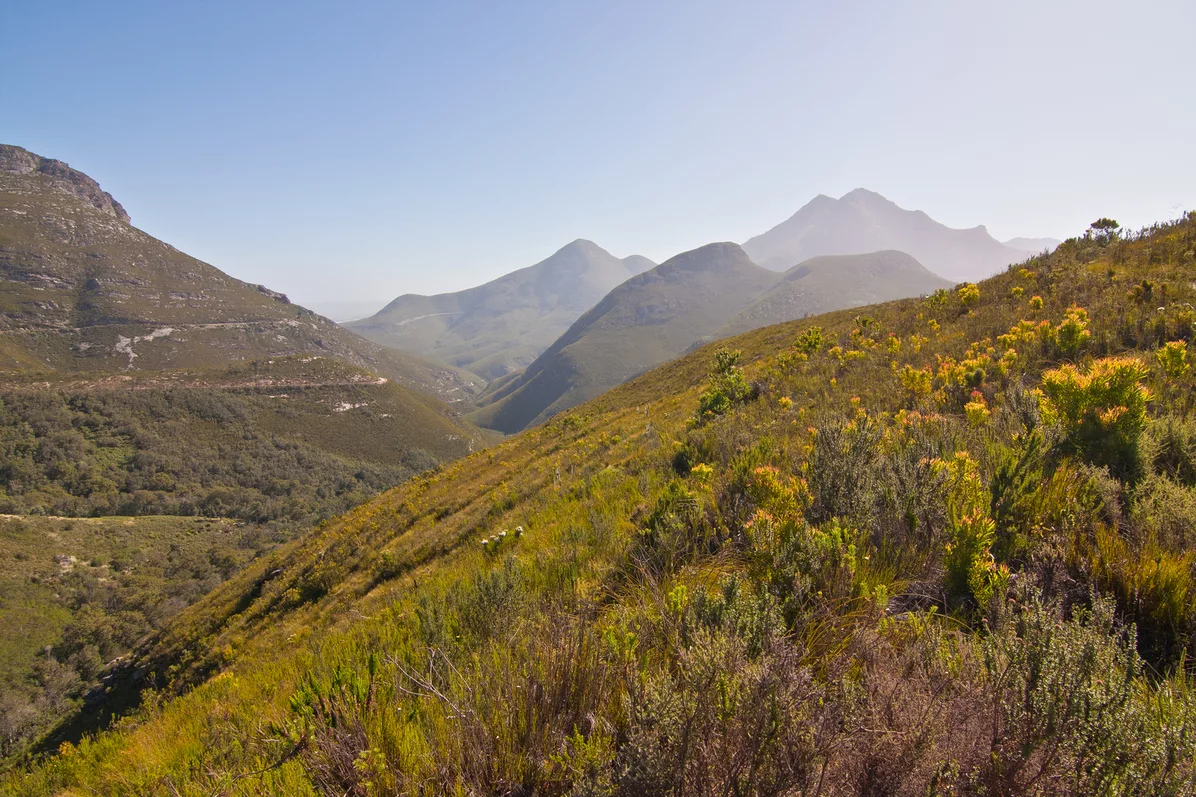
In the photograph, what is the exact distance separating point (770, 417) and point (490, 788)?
6667mm

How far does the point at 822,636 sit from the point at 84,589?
9492 cm

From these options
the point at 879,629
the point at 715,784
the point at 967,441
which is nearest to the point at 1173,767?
the point at 879,629

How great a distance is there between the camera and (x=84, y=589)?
61.3 meters

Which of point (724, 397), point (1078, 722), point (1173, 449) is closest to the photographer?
point (1078, 722)

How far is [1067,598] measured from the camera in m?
2.40

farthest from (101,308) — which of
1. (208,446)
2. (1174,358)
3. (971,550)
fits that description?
(1174,358)

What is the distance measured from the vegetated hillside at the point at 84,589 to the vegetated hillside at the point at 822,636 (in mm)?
50700

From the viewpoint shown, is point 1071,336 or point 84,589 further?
point 84,589

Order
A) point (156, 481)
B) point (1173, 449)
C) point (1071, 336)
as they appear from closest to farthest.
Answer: point (1173, 449) < point (1071, 336) < point (156, 481)

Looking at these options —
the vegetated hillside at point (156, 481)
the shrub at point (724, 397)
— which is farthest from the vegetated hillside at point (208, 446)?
the shrub at point (724, 397)

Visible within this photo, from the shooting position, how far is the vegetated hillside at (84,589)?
44094 millimetres

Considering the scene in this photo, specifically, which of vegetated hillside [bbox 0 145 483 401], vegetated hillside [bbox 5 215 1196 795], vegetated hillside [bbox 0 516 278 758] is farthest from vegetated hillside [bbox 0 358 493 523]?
vegetated hillside [bbox 5 215 1196 795]

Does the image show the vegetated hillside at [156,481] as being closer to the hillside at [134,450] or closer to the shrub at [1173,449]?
the hillside at [134,450]

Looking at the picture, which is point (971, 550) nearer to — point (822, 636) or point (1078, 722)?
point (822, 636)
